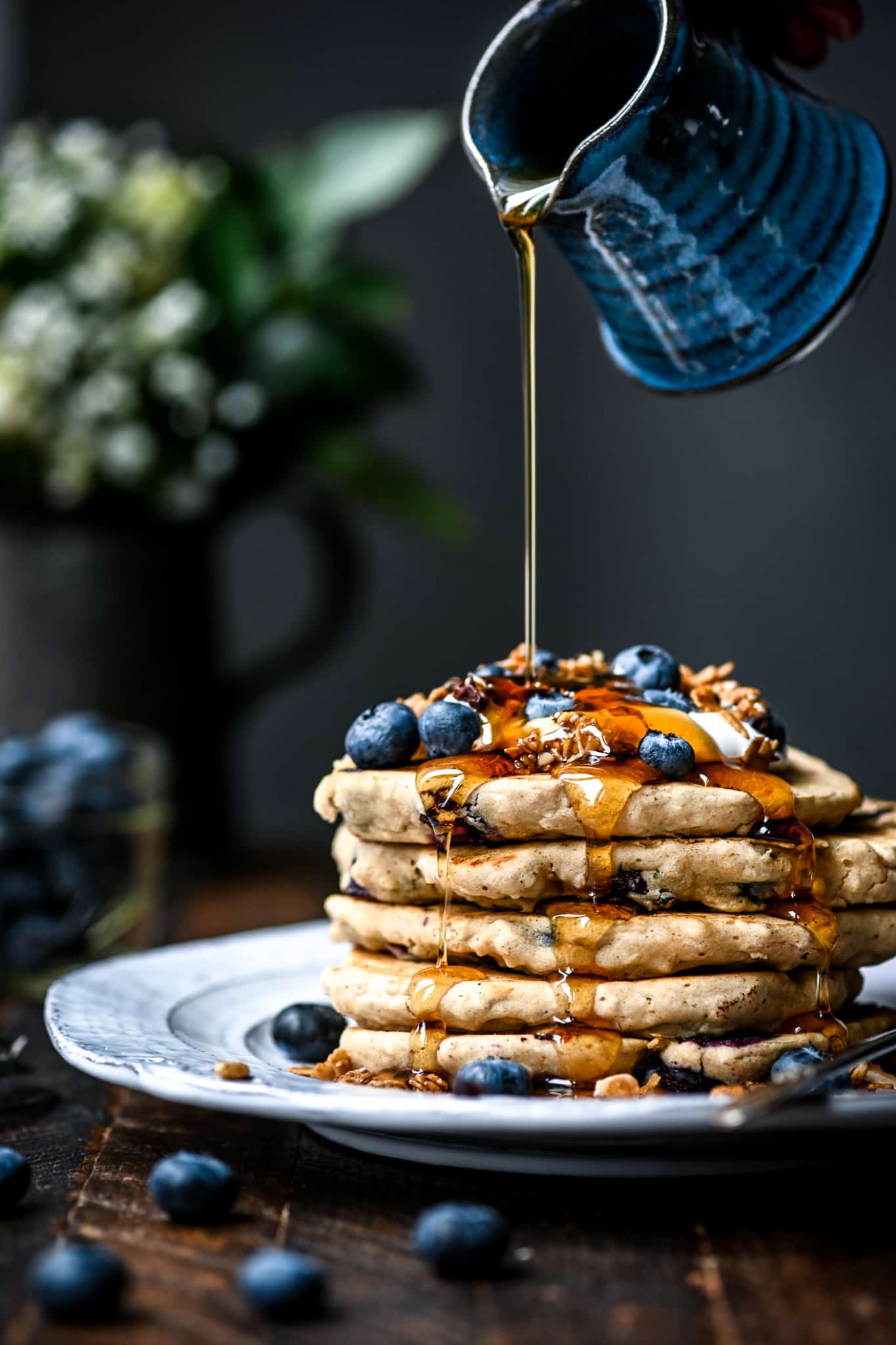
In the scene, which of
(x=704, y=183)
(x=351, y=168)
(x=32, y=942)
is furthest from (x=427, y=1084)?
(x=351, y=168)

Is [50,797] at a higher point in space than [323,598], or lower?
lower

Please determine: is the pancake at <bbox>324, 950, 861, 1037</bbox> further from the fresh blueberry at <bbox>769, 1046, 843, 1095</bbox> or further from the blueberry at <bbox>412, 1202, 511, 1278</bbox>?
the blueberry at <bbox>412, 1202, 511, 1278</bbox>

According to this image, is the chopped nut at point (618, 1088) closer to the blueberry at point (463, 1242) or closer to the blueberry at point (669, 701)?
the blueberry at point (463, 1242)

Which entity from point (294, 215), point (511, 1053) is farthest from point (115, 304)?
point (511, 1053)

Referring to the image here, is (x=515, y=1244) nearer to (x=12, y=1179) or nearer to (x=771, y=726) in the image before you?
(x=12, y=1179)

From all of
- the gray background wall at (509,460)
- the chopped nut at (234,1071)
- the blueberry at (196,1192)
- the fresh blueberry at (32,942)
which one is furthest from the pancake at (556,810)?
the gray background wall at (509,460)

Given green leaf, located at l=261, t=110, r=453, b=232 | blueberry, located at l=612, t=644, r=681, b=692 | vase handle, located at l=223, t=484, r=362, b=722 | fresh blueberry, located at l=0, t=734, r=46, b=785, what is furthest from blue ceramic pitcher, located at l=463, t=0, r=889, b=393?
green leaf, located at l=261, t=110, r=453, b=232
